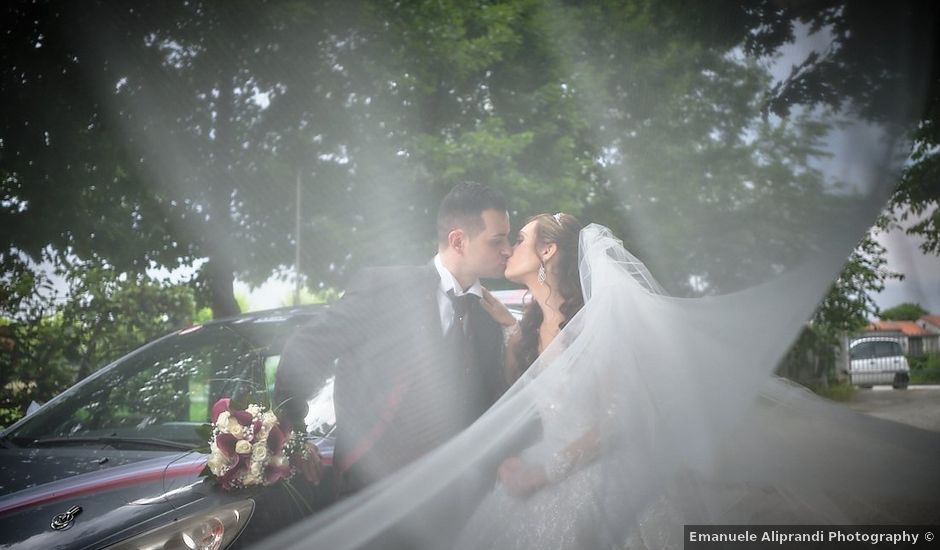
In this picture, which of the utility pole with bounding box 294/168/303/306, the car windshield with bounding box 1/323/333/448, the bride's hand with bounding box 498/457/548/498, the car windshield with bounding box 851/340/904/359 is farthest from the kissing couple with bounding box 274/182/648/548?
the utility pole with bounding box 294/168/303/306

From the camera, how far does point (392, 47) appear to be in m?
3.56

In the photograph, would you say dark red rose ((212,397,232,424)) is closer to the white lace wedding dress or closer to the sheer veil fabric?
the sheer veil fabric

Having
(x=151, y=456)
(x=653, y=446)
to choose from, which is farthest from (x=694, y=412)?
(x=151, y=456)

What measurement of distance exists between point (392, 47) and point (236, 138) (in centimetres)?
152

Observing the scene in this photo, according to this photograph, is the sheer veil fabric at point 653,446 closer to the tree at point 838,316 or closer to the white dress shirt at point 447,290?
the tree at point 838,316

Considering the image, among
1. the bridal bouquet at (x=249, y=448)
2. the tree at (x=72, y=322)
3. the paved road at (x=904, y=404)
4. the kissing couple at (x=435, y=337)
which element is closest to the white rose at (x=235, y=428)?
the bridal bouquet at (x=249, y=448)

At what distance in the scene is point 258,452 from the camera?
6.74 feet

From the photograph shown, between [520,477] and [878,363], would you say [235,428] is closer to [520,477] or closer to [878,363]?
[520,477]

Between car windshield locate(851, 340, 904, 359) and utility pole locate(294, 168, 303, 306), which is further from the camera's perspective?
utility pole locate(294, 168, 303, 306)

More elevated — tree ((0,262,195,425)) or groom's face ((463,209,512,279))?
groom's face ((463,209,512,279))

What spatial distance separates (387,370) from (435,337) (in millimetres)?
188

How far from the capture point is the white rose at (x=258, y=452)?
205 cm

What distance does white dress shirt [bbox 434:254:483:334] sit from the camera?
92.6 inches

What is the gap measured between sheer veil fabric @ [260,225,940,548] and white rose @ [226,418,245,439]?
319 mm
